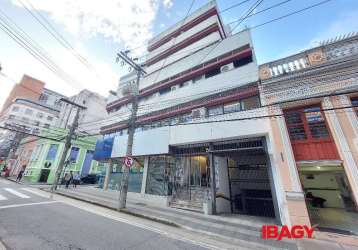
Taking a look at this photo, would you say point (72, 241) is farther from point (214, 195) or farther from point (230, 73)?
point (230, 73)

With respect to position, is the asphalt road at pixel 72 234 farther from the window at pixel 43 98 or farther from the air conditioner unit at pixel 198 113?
the window at pixel 43 98

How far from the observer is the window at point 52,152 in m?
24.1

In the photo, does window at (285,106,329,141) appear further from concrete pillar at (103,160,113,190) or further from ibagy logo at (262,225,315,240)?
concrete pillar at (103,160,113,190)

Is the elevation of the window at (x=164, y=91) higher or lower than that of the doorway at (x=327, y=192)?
higher

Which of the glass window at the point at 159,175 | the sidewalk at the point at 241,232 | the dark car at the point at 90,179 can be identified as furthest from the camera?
the dark car at the point at 90,179

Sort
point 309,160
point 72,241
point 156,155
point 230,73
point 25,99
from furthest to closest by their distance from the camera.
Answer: point 25,99 < point 156,155 < point 230,73 < point 309,160 < point 72,241

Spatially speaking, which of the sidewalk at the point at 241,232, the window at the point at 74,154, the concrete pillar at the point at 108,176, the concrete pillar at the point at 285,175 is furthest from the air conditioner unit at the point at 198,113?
the window at the point at 74,154

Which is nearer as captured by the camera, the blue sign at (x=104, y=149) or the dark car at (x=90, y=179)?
the blue sign at (x=104, y=149)

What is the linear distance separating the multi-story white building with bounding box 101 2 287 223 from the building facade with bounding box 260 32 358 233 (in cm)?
80

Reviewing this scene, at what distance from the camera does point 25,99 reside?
49.5 m

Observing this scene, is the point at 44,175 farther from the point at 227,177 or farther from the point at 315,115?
the point at 315,115

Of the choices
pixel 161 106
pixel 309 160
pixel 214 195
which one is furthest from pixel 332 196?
pixel 161 106

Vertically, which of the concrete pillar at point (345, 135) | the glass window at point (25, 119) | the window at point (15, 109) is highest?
the window at point (15, 109)

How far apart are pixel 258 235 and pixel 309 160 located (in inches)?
181
